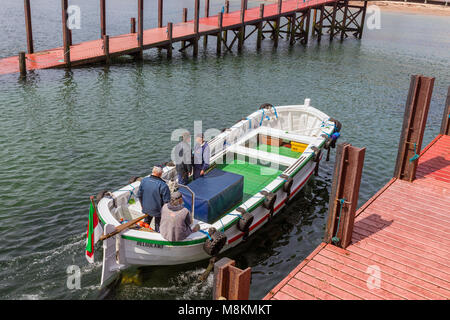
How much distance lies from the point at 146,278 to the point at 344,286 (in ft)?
15.1

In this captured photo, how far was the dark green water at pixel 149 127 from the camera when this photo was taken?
34.6ft

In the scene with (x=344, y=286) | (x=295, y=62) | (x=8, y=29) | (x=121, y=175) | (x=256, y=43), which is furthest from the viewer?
(x=256, y=43)

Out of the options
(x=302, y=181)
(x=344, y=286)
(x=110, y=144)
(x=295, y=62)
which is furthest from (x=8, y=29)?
(x=344, y=286)

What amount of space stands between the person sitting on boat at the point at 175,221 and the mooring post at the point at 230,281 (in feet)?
9.72

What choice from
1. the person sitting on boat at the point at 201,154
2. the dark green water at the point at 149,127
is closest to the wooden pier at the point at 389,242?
the dark green water at the point at 149,127

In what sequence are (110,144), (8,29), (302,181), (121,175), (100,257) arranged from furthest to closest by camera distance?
(8,29)
(110,144)
(121,175)
(302,181)
(100,257)

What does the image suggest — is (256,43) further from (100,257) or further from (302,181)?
(100,257)

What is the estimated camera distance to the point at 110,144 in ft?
57.7

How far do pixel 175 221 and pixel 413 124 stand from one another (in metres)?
7.25

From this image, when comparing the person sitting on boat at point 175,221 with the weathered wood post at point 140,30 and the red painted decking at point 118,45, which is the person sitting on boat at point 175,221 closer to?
the red painted decking at point 118,45

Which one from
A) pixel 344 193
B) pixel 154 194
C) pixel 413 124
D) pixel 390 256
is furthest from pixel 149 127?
pixel 390 256

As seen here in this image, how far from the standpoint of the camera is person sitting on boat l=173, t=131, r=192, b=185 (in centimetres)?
1139

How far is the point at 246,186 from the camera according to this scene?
Answer: 43.0ft

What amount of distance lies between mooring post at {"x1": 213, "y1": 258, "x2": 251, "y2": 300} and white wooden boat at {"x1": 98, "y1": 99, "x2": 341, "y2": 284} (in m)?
3.41
